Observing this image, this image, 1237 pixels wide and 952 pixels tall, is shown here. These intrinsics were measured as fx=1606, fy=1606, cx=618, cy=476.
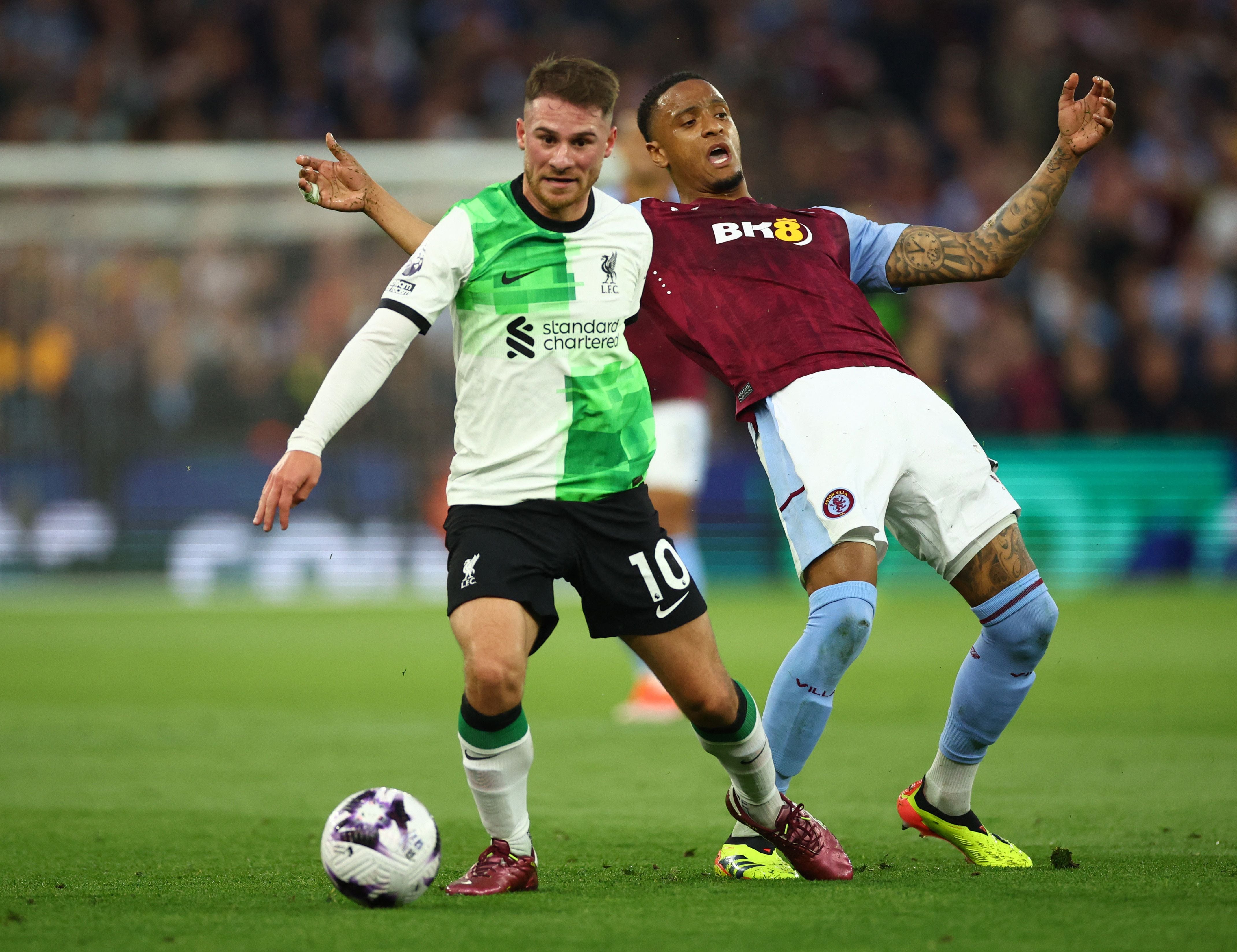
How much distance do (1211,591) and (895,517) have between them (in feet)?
32.8

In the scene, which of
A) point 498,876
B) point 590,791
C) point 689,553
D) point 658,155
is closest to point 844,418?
point 658,155

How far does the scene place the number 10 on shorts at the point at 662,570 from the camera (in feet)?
14.1

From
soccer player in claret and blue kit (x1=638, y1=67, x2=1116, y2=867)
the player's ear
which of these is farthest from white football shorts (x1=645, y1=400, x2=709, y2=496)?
soccer player in claret and blue kit (x1=638, y1=67, x2=1116, y2=867)

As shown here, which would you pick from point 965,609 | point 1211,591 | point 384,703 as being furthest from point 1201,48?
point 384,703

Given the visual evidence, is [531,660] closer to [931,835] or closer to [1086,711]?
[1086,711]

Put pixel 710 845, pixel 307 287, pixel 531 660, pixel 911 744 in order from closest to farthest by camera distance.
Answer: pixel 710 845, pixel 911 744, pixel 531 660, pixel 307 287

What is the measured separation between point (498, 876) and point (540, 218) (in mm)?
1759

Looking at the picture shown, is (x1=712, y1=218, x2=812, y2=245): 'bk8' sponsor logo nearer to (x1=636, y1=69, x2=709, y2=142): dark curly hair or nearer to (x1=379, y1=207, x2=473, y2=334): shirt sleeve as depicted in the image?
(x1=636, y1=69, x2=709, y2=142): dark curly hair

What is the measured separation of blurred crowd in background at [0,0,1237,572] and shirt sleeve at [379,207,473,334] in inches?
442

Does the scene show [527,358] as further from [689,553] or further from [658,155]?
[689,553]

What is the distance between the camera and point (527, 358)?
4293 mm

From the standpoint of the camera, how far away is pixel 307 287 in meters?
16.4

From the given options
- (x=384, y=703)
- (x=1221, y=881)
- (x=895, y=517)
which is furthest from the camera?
(x=384, y=703)

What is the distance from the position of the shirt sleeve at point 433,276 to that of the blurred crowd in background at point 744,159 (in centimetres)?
1122
